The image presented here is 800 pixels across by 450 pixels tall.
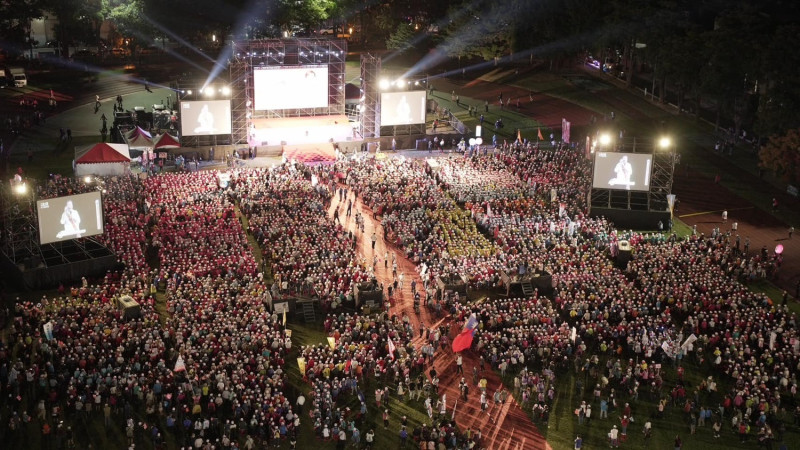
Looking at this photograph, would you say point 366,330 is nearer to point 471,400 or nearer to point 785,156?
point 471,400

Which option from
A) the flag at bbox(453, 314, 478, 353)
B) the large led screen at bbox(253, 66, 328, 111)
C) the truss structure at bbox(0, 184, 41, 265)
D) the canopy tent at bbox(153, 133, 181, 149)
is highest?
the large led screen at bbox(253, 66, 328, 111)

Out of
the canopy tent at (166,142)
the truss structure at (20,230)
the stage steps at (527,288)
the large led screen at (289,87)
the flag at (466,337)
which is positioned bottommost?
the flag at (466,337)

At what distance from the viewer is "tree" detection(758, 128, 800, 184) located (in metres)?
63.8

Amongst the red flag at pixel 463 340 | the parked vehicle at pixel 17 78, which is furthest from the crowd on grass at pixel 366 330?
the parked vehicle at pixel 17 78

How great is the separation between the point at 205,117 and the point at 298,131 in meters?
8.28

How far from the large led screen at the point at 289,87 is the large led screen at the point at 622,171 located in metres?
28.1

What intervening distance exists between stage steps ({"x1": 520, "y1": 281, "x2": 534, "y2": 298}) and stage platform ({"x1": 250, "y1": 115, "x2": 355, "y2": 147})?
31.4m

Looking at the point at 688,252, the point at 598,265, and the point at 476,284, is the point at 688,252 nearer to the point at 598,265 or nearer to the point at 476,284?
the point at 598,265

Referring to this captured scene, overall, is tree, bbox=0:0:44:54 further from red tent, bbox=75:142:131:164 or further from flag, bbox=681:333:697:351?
flag, bbox=681:333:697:351

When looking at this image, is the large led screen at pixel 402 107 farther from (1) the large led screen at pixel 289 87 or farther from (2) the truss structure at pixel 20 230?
(2) the truss structure at pixel 20 230

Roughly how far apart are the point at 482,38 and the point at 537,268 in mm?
54521

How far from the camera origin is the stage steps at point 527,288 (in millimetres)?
49125

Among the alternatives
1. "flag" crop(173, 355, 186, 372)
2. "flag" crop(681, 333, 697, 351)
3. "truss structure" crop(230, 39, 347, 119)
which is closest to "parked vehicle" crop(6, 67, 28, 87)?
"truss structure" crop(230, 39, 347, 119)

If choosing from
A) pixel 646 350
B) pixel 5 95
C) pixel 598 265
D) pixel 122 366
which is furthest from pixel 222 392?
pixel 5 95
